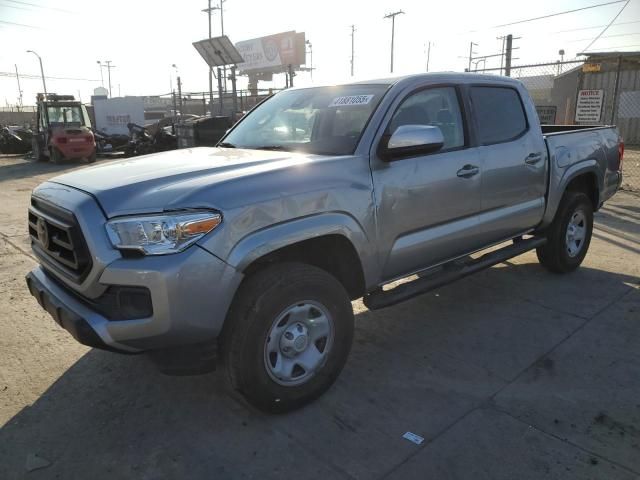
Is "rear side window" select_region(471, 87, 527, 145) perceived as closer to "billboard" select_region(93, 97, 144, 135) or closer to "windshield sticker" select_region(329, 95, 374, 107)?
"windshield sticker" select_region(329, 95, 374, 107)

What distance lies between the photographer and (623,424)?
2.84m

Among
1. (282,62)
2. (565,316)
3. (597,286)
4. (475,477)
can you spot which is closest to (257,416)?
(475,477)

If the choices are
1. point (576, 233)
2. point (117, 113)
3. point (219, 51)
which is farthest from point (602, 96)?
point (117, 113)

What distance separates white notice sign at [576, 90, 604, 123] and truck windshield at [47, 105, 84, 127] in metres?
17.2

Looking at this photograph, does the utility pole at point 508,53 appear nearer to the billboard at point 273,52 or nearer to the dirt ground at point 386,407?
the dirt ground at point 386,407

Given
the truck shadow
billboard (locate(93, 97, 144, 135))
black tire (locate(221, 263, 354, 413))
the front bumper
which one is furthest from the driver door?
billboard (locate(93, 97, 144, 135))

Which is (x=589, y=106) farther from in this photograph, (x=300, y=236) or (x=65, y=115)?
(x=65, y=115)

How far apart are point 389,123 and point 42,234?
222 centimetres

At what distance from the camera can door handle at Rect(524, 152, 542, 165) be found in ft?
14.4

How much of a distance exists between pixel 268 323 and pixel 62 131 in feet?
59.6

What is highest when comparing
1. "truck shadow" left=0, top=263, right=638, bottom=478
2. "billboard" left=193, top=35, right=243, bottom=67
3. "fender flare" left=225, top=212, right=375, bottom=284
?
"billboard" left=193, top=35, right=243, bottom=67

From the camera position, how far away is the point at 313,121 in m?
3.68

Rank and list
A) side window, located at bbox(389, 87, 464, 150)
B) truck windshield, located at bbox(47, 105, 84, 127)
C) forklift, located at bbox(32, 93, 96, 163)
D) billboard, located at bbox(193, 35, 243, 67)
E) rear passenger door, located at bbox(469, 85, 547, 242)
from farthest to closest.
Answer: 1. truck windshield, located at bbox(47, 105, 84, 127)
2. billboard, located at bbox(193, 35, 243, 67)
3. forklift, located at bbox(32, 93, 96, 163)
4. rear passenger door, located at bbox(469, 85, 547, 242)
5. side window, located at bbox(389, 87, 464, 150)

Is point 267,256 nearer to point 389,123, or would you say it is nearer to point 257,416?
point 257,416
